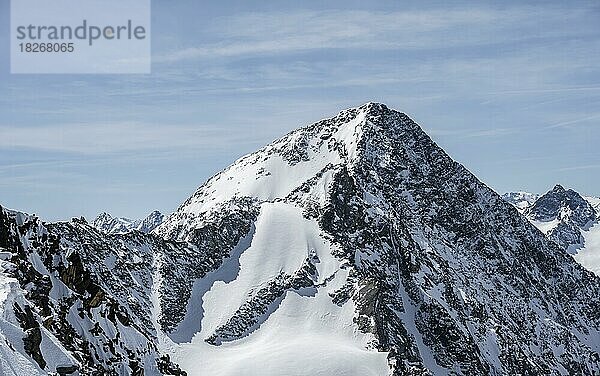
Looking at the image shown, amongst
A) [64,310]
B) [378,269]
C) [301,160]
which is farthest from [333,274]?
[64,310]

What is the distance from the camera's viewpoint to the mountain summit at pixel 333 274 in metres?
92.3

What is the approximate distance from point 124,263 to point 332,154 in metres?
71.3

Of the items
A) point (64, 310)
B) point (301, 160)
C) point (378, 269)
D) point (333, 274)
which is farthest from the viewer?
point (301, 160)

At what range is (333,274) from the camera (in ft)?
367

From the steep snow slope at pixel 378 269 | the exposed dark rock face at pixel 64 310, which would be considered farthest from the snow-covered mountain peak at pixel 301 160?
the exposed dark rock face at pixel 64 310

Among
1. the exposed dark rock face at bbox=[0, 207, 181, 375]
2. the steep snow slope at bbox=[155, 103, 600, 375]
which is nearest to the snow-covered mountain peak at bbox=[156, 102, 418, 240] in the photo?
the steep snow slope at bbox=[155, 103, 600, 375]

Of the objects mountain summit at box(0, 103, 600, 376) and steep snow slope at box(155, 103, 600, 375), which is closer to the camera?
mountain summit at box(0, 103, 600, 376)

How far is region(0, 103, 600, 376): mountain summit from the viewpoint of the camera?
9231 cm

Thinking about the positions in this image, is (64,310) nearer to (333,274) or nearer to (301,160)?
(333,274)

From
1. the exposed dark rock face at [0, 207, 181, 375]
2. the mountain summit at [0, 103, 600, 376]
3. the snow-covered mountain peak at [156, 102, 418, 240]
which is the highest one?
the snow-covered mountain peak at [156, 102, 418, 240]

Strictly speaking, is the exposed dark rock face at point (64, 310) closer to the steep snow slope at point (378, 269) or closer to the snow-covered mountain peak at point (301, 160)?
the steep snow slope at point (378, 269)

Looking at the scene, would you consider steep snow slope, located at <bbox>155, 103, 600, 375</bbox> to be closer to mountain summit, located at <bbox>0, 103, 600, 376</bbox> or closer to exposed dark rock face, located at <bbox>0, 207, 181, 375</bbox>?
mountain summit, located at <bbox>0, 103, 600, 376</bbox>

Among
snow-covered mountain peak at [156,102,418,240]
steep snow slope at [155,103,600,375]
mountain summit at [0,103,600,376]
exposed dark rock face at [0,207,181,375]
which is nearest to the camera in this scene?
exposed dark rock face at [0,207,181,375]

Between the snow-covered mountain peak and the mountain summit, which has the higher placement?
the snow-covered mountain peak
